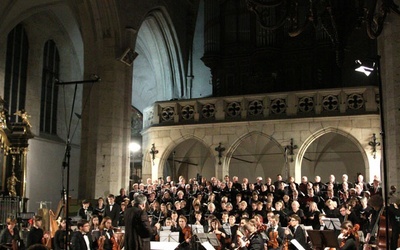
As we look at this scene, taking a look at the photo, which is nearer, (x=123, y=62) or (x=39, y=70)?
(x=123, y=62)

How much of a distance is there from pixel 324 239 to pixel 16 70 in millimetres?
11763

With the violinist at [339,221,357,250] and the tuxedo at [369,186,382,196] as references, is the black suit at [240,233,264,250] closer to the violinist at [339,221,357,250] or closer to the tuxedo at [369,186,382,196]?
the violinist at [339,221,357,250]

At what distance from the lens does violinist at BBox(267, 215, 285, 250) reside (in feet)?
26.6

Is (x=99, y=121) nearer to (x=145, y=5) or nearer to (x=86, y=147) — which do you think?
(x=86, y=147)

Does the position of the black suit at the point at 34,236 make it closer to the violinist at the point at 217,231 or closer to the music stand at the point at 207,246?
the violinist at the point at 217,231

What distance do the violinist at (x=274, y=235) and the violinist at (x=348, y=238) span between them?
1.29m

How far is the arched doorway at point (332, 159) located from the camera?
16.1m

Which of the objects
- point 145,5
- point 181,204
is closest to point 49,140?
point 145,5

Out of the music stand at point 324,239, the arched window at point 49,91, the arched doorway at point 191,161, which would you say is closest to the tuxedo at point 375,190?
the music stand at point 324,239

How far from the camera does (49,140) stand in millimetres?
16984

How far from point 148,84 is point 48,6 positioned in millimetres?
6338

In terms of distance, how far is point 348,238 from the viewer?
690 cm

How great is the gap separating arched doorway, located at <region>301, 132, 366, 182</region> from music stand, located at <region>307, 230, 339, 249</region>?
9.03 metres

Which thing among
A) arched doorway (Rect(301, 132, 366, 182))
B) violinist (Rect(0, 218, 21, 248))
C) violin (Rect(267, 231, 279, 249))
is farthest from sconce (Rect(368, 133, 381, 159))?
violinist (Rect(0, 218, 21, 248))
